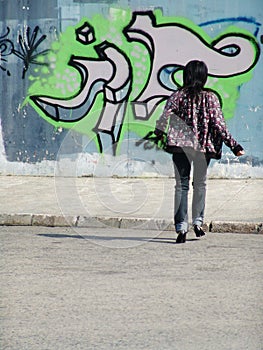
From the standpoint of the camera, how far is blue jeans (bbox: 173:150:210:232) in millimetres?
8781

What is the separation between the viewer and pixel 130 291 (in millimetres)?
6562

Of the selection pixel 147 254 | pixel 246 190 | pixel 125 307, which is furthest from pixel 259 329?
pixel 246 190

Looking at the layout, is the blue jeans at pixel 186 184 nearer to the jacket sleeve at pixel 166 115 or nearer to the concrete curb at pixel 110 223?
the jacket sleeve at pixel 166 115

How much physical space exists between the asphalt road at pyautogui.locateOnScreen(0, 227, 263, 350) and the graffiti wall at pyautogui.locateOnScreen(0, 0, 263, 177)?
433 centimetres

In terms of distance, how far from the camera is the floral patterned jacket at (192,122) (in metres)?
8.67

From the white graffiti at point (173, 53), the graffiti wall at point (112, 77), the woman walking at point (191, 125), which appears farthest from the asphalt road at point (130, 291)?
the white graffiti at point (173, 53)

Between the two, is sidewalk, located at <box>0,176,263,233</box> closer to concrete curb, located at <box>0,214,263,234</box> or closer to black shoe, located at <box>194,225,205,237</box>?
concrete curb, located at <box>0,214,263,234</box>

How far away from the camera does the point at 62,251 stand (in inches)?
326

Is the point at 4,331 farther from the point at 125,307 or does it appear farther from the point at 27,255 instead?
the point at 27,255

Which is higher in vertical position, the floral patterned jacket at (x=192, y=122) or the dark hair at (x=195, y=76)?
the dark hair at (x=195, y=76)

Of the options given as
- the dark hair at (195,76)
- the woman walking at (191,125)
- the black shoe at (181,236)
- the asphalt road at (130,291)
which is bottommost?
the black shoe at (181,236)

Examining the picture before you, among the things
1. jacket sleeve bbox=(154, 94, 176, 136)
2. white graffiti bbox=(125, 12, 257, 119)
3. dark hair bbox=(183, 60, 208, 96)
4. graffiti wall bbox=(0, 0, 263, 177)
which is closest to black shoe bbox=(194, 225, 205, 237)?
jacket sleeve bbox=(154, 94, 176, 136)

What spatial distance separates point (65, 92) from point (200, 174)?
17.0 ft

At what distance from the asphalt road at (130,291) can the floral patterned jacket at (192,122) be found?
0.94m
